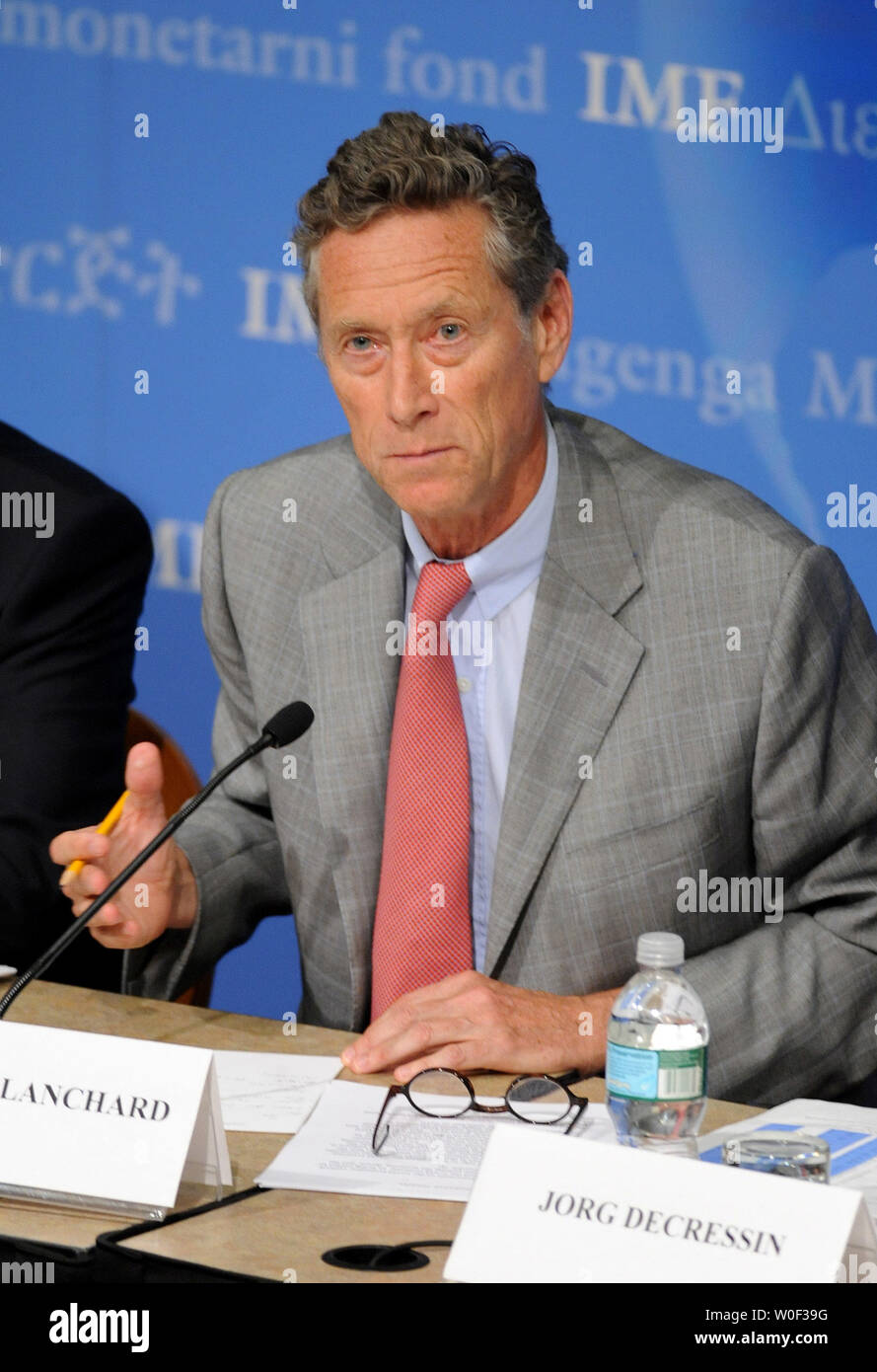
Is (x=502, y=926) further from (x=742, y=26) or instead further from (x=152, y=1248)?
(x=742, y=26)

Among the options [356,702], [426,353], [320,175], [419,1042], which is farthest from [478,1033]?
[320,175]

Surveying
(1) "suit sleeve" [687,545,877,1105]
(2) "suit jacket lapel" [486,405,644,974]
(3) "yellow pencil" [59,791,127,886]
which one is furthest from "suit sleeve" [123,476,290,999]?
(1) "suit sleeve" [687,545,877,1105]

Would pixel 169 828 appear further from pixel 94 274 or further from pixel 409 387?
pixel 94 274

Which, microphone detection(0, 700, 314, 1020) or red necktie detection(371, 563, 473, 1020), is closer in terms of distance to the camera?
microphone detection(0, 700, 314, 1020)

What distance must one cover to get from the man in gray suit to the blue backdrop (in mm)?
888

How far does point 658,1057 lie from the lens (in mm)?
1309

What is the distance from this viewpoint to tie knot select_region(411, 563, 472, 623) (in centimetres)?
206

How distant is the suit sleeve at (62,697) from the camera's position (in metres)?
2.35

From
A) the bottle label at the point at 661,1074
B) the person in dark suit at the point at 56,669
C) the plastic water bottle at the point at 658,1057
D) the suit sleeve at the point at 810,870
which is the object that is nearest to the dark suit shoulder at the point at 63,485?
the person in dark suit at the point at 56,669

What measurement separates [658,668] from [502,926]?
376mm

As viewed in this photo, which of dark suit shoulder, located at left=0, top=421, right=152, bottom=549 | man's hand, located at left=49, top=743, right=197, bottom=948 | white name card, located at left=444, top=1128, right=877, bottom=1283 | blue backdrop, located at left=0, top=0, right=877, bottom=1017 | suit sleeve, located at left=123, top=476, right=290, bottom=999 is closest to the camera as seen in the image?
white name card, located at left=444, top=1128, right=877, bottom=1283

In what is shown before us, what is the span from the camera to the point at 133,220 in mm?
3389

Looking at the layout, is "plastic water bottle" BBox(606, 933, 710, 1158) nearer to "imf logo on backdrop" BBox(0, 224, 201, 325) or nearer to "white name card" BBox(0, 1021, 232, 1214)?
"white name card" BBox(0, 1021, 232, 1214)
